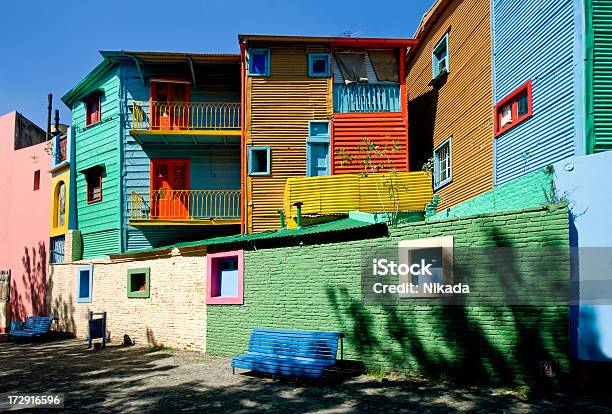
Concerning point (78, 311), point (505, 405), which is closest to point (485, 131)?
point (505, 405)

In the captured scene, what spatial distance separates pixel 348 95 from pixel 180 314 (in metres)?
8.53

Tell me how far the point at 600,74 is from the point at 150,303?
1271 centimetres

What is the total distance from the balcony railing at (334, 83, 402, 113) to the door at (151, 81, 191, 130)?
5.25 m

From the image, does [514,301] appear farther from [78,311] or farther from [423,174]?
[78,311]

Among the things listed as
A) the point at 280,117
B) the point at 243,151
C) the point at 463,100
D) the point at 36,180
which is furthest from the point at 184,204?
the point at 463,100

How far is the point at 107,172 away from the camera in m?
17.9

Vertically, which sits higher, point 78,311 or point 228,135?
point 228,135

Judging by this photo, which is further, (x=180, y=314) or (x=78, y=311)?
(x=78, y=311)

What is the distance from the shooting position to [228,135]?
16.8 m

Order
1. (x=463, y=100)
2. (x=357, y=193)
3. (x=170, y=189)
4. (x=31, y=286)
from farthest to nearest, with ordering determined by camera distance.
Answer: (x=31, y=286) → (x=170, y=189) → (x=357, y=193) → (x=463, y=100)

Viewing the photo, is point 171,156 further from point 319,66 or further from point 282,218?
point 319,66

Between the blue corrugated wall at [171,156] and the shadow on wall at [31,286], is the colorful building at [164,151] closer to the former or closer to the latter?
the blue corrugated wall at [171,156]

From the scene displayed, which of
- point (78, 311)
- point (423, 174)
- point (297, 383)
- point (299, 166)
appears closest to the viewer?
point (297, 383)

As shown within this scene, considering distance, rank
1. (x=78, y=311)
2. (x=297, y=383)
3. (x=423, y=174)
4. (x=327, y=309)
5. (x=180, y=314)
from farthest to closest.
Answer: (x=78, y=311) → (x=423, y=174) → (x=180, y=314) → (x=327, y=309) → (x=297, y=383)
